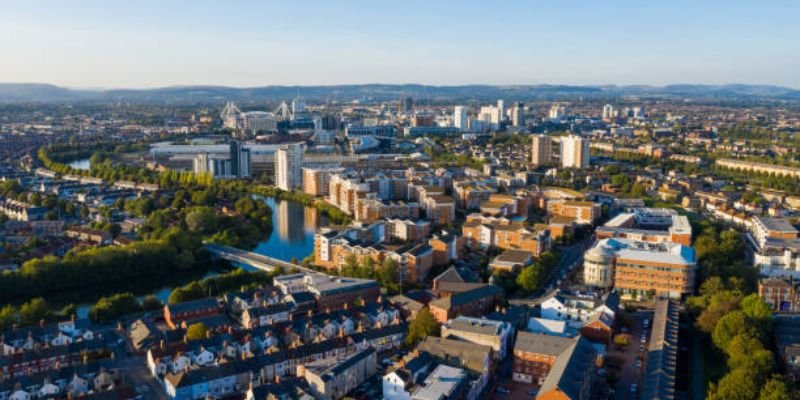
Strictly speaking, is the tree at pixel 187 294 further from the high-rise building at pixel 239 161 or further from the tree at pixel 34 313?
the high-rise building at pixel 239 161

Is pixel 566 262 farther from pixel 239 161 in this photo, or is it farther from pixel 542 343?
pixel 239 161

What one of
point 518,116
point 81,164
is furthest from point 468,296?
point 518,116

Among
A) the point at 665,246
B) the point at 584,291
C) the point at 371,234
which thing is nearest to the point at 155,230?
the point at 371,234

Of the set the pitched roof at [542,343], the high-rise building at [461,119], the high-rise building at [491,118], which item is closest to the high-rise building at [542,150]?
the high-rise building at [461,119]

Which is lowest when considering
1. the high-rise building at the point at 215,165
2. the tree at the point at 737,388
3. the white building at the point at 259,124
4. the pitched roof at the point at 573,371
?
the tree at the point at 737,388

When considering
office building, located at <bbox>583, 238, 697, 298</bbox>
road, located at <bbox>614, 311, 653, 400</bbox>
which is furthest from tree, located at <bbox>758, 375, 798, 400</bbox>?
office building, located at <bbox>583, 238, 697, 298</bbox>
